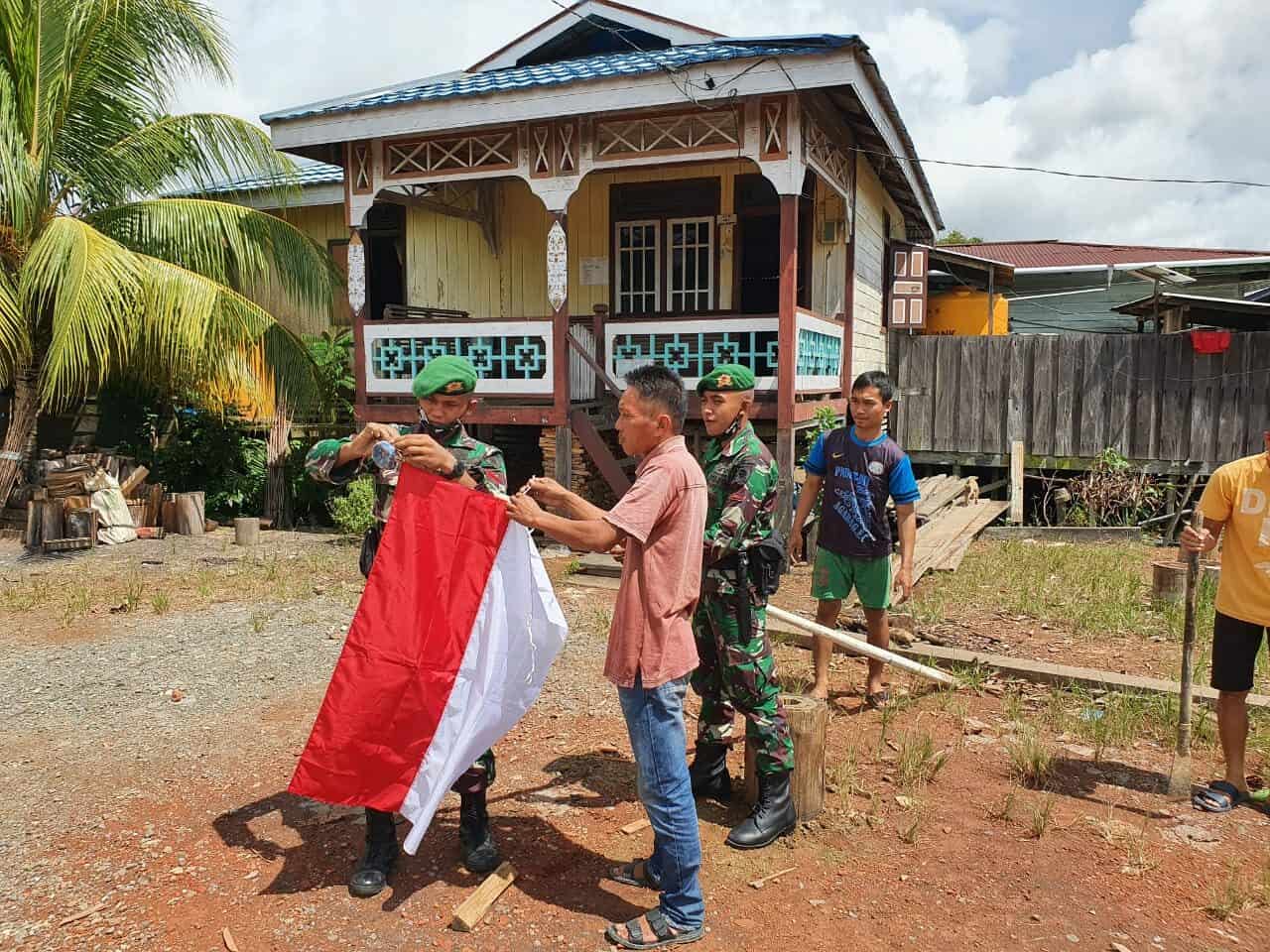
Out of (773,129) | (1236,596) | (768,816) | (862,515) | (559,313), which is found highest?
(773,129)

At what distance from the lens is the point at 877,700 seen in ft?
17.0

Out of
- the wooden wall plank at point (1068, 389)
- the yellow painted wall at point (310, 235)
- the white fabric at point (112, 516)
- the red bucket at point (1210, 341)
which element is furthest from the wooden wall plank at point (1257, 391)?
the white fabric at point (112, 516)

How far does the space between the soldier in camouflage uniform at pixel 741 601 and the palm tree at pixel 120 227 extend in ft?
28.0

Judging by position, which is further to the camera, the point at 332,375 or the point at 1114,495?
the point at 332,375

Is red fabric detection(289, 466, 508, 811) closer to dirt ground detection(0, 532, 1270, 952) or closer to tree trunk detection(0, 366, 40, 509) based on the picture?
dirt ground detection(0, 532, 1270, 952)

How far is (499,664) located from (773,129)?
7278mm

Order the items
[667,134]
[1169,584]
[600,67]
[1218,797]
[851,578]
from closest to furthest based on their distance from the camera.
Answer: [1218,797]
[851,578]
[1169,584]
[667,134]
[600,67]

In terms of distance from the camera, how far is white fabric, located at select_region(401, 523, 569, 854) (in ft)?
10.6

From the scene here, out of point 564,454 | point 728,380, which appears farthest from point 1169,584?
point 564,454

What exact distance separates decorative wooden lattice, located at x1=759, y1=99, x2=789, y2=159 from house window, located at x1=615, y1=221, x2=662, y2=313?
3056 mm

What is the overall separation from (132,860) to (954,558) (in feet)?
24.5

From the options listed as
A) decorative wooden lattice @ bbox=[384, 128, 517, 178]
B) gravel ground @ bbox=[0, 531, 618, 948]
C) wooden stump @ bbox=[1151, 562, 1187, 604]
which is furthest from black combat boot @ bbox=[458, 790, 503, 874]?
decorative wooden lattice @ bbox=[384, 128, 517, 178]

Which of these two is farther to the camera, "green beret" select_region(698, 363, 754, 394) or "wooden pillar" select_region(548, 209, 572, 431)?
"wooden pillar" select_region(548, 209, 572, 431)

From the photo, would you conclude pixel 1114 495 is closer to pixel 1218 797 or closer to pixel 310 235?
pixel 1218 797
